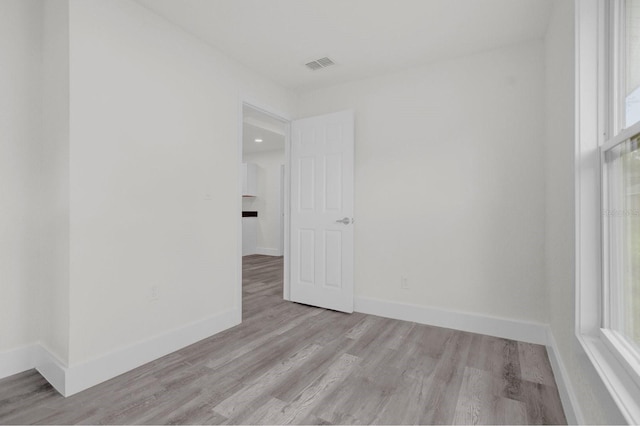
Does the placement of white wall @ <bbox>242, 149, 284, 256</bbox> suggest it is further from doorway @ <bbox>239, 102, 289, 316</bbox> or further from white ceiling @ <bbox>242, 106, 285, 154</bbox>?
white ceiling @ <bbox>242, 106, 285, 154</bbox>

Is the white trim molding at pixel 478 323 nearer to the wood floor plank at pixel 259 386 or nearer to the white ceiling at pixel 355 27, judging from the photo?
the wood floor plank at pixel 259 386

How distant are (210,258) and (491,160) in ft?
8.63

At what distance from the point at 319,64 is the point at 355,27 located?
673mm

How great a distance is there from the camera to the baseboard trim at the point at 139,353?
5.99ft

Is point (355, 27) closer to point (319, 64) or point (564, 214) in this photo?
point (319, 64)

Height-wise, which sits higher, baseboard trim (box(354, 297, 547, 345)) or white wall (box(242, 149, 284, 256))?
white wall (box(242, 149, 284, 256))

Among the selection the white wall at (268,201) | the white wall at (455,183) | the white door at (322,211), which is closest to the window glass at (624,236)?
the white wall at (455,183)

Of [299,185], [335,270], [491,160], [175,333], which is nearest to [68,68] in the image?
[175,333]

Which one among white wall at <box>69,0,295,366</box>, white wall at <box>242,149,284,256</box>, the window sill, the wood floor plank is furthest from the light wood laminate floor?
white wall at <box>242,149,284,256</box>

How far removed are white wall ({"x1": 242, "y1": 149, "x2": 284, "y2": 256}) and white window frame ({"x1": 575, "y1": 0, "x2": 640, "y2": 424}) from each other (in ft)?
20.6

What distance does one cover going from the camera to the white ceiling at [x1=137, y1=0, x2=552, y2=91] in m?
2.15

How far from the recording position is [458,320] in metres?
2.80

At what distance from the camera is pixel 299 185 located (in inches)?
141

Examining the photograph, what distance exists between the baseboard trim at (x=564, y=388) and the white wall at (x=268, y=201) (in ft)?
19.0
